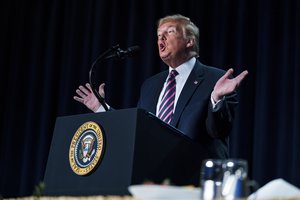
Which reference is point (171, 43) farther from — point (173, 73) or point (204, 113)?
point (204, 113)

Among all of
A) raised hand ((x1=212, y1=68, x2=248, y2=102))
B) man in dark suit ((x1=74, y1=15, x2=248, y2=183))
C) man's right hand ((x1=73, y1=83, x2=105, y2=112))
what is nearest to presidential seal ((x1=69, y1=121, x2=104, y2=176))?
man in dark suit ((x1=74, y1=15, x2=248, y2=183))

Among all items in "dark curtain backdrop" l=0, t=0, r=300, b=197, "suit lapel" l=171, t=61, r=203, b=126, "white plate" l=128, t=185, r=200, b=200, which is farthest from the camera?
"dark curtain backdrop" l=0, t=0, r=300, b=197

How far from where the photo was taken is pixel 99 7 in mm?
4941

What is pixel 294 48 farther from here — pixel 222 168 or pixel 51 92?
pixel 222 168

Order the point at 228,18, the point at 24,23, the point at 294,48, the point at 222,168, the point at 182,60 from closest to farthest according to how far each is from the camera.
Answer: the point at 222,168, the point at 182,60, the point at 294,48, the point at 228,18, the point at 24,23

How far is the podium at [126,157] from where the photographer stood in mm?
2010

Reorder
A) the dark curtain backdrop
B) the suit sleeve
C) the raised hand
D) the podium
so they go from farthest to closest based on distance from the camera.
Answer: the dark curtain backdrop < the suit sleeve < the raised hand < the podium

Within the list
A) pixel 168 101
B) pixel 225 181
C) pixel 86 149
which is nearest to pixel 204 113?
pixel 168 101

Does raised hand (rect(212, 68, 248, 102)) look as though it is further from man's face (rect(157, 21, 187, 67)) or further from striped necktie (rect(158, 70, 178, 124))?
man's face (rect(157, 21, 187, 67))

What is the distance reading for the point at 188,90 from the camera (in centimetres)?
287

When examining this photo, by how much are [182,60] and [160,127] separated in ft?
→ 3.70

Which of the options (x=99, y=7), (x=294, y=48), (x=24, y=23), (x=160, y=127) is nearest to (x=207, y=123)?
(x=160, y=127)

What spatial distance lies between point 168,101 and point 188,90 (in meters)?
0.11

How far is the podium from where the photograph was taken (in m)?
2.01
